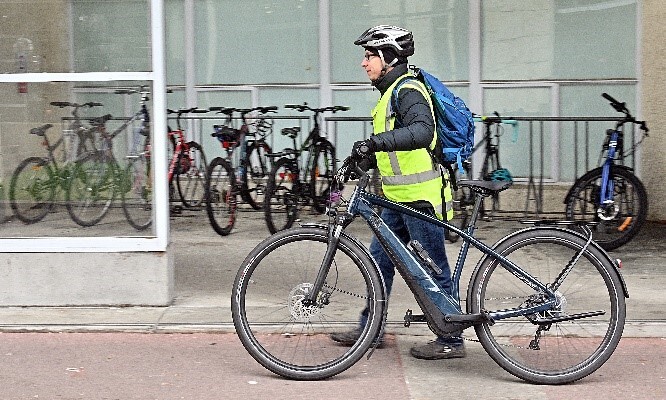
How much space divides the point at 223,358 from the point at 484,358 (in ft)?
4.91

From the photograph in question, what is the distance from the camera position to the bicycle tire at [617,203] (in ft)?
32.3

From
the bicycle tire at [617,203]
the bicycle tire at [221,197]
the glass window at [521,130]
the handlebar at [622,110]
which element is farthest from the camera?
the glass window at [521,130]

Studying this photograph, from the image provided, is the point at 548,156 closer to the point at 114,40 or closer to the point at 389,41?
the point at 114,40

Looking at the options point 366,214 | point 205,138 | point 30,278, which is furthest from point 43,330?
point 205,138

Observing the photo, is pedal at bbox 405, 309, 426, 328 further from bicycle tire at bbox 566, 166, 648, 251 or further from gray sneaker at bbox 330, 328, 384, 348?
bicycle tire at bbox 566, 166, 648, 251

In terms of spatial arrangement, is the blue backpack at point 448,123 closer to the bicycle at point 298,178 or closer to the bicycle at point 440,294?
the bicycle at point 440,294

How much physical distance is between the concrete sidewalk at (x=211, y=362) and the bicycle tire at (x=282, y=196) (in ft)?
7.21

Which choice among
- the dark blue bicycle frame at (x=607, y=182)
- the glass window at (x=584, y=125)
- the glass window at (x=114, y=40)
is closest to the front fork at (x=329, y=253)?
the glass window at (x=114, y=40)

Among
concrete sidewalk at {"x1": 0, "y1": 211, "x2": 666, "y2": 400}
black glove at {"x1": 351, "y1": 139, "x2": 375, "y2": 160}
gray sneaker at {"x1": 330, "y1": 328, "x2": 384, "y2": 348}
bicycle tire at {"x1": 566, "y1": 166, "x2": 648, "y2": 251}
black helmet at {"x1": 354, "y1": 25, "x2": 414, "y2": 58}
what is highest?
black helmet at {"x1": 354, "y1": 25, "x2": 414, "y2": 58}

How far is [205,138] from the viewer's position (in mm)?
12258

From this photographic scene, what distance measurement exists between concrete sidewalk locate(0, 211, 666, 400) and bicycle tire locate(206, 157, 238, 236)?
2.28 meters

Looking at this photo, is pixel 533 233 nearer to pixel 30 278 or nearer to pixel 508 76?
pixel 30 278

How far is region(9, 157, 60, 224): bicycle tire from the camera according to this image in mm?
7777

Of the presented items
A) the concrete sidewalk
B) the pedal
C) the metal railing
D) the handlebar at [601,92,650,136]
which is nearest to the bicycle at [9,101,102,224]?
the concrete sidewalk
